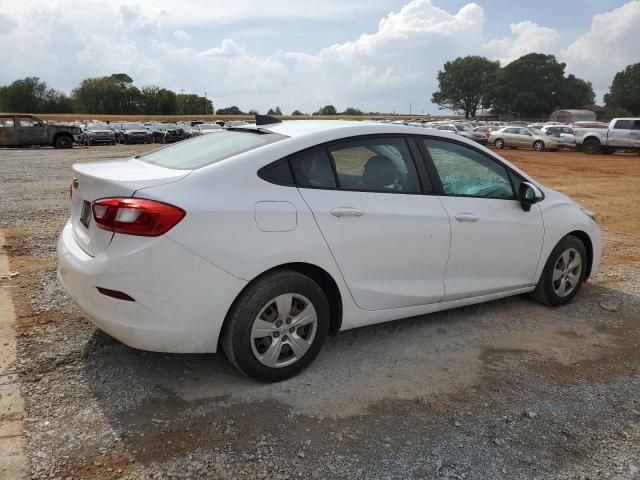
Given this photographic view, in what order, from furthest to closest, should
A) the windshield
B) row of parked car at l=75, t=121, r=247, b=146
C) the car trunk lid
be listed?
the windshield
row of parked car at l=75, t=121, r=247, b=146
the car trunk lid

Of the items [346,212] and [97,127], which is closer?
[346,212]

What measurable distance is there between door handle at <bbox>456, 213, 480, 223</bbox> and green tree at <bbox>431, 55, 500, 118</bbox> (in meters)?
127

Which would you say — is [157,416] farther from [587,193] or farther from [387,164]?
[587,193]

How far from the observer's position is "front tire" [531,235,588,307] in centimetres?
476

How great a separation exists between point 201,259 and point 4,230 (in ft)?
18.4

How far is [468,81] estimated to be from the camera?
126250 mm

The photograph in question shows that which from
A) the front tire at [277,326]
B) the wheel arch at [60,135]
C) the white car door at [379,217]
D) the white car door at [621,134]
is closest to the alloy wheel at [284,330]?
the front tire at [277,326]

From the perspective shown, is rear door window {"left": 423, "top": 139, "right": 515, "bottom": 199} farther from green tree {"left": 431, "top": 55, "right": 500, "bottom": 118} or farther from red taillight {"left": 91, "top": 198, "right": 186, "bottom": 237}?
green tree {"left": 431, "top": 55, "right": 500, "bottom": 118}

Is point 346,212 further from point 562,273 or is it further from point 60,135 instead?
point 60,135

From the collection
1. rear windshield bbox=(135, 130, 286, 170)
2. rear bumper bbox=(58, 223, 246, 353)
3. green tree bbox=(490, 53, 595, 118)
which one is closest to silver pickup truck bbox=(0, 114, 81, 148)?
rear windshield bbox=(135, 130, 286, 170)

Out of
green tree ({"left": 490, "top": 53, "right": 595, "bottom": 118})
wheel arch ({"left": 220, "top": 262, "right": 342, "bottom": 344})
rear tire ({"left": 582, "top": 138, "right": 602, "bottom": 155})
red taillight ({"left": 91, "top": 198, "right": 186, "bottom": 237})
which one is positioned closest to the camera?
red taillight ({"left": 91, "top": 198, "right": 186, "bottom": 237})

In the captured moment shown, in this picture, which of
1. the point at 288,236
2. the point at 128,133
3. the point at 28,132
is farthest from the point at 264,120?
the point at 128,133

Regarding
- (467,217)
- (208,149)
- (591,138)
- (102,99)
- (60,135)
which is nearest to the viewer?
(208,149)

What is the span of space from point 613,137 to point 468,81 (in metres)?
104
